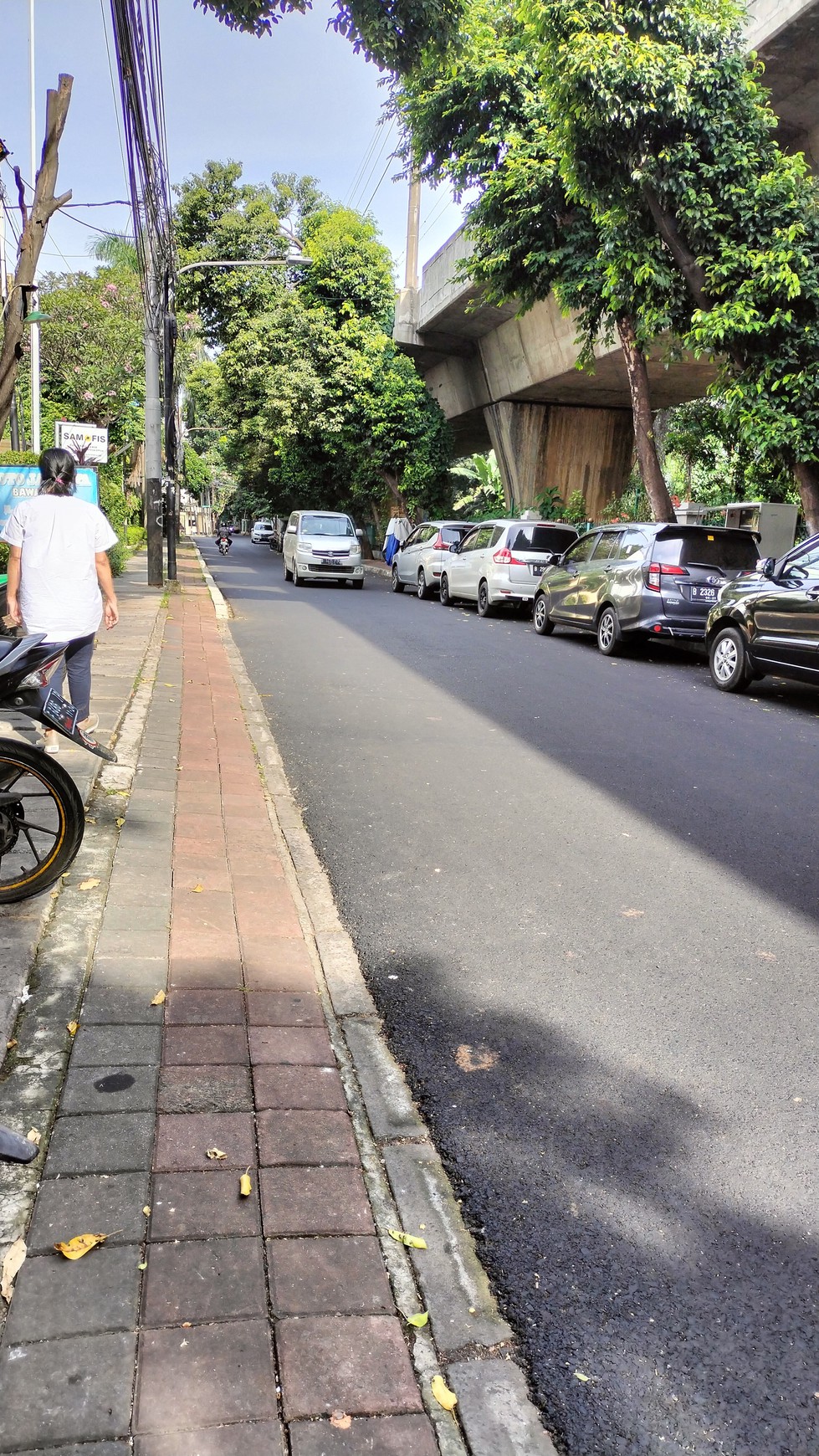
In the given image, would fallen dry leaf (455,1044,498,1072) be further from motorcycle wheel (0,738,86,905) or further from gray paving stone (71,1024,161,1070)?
motorcycle wheel (0,738,86,905)

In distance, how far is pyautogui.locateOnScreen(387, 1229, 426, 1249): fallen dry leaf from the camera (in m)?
2.42

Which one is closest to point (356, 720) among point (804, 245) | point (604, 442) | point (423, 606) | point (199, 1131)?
point (199, 1131)

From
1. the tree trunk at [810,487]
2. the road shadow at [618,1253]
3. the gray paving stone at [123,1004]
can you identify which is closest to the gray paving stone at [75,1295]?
the road shadow at [618,1253]

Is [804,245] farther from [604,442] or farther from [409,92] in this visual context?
[604,442]

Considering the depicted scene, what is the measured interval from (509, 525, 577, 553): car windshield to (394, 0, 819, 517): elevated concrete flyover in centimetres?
542

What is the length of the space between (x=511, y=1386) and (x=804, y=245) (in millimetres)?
14644

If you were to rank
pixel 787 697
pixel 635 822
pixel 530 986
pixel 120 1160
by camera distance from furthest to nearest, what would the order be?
pixel 787 697 → pixel 635 822 → pixel 530 986 → pixel 120 1160

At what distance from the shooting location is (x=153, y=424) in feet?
60.9

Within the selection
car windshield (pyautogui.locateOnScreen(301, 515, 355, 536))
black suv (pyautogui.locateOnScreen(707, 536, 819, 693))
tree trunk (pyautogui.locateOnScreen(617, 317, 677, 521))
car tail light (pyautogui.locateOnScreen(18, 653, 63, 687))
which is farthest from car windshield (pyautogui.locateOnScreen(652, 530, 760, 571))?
car windshield (pyautogui.locateOnScreen(301, 515, 355, 536))

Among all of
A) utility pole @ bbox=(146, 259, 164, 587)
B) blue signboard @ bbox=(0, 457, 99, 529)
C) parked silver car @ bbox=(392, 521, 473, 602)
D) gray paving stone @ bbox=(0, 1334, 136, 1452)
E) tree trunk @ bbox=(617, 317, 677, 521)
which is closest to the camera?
gray paving stone @ bbox=(0, 1334, 136, 1452)

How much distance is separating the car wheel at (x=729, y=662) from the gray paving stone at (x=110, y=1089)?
8588 millimetres

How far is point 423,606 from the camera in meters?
19.9

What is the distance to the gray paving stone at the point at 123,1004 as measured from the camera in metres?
3.30

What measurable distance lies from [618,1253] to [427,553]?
64.4ft
